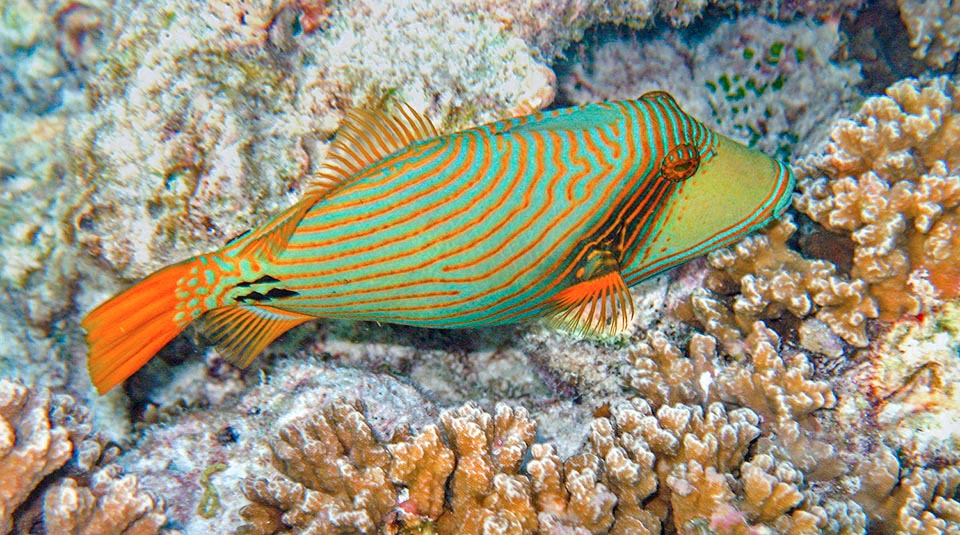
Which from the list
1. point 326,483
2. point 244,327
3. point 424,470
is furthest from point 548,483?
point 244,327

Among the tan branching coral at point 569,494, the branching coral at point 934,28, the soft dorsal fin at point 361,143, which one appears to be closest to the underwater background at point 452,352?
the tan branching coral at point 569,494

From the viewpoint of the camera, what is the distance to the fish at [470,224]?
8.41 ft

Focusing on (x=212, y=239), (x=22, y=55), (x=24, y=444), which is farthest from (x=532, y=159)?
(x=22, y=55)

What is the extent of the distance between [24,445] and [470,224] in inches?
90.9

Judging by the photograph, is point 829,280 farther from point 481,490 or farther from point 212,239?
point 212,239

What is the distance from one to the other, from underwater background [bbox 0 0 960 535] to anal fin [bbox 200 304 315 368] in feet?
1.50

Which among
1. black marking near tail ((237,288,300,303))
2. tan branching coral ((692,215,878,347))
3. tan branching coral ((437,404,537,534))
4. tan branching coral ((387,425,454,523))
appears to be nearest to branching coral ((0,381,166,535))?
black marking near tail ((237,288,300,303))

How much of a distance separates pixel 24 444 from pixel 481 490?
2133 millimetres

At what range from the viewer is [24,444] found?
269 cm

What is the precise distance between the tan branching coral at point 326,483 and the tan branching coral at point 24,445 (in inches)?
37.5

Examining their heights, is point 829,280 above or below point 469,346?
above

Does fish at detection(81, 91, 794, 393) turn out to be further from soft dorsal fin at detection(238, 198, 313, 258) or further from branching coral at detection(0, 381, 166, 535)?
branching coral at detection(0, 381, 166, 535)

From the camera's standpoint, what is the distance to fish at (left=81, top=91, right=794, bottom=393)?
2.56 meters

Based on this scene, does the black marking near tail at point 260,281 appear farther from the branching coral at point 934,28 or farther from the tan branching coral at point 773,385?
the branching coral at point 934,28
